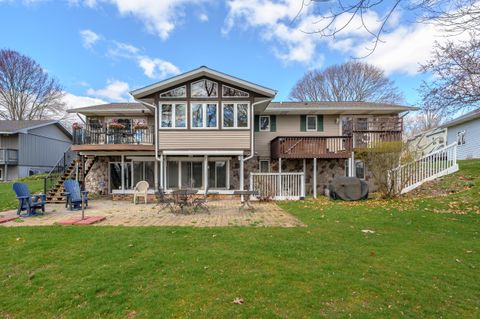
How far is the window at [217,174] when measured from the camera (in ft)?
47.1

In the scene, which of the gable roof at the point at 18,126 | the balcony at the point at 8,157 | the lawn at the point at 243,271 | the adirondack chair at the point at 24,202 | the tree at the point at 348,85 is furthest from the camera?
the tree at the point at 348,85

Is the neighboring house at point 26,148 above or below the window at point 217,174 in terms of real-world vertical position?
above

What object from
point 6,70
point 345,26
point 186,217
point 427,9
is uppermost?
point 6,70

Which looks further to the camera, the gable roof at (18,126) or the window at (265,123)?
the gable roof at (18,126)

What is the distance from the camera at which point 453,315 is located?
2.99m

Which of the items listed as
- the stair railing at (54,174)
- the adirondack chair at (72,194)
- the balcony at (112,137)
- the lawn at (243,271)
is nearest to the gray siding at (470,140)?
the lawn at (243,271)

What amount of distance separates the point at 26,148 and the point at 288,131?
2376 centimetres

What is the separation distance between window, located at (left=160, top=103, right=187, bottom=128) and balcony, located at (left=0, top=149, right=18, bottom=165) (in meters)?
18.6

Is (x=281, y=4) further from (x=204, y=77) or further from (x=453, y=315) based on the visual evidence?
(x=204, y=77)

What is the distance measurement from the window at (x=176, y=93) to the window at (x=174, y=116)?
0.43 metres

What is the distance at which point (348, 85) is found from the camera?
30.5 metres

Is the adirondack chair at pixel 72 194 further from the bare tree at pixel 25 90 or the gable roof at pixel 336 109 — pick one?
the bare tree at pixel 25 90

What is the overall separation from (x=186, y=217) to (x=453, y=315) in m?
6.90

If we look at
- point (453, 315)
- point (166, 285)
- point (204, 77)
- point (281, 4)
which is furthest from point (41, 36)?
point (453, 315)
